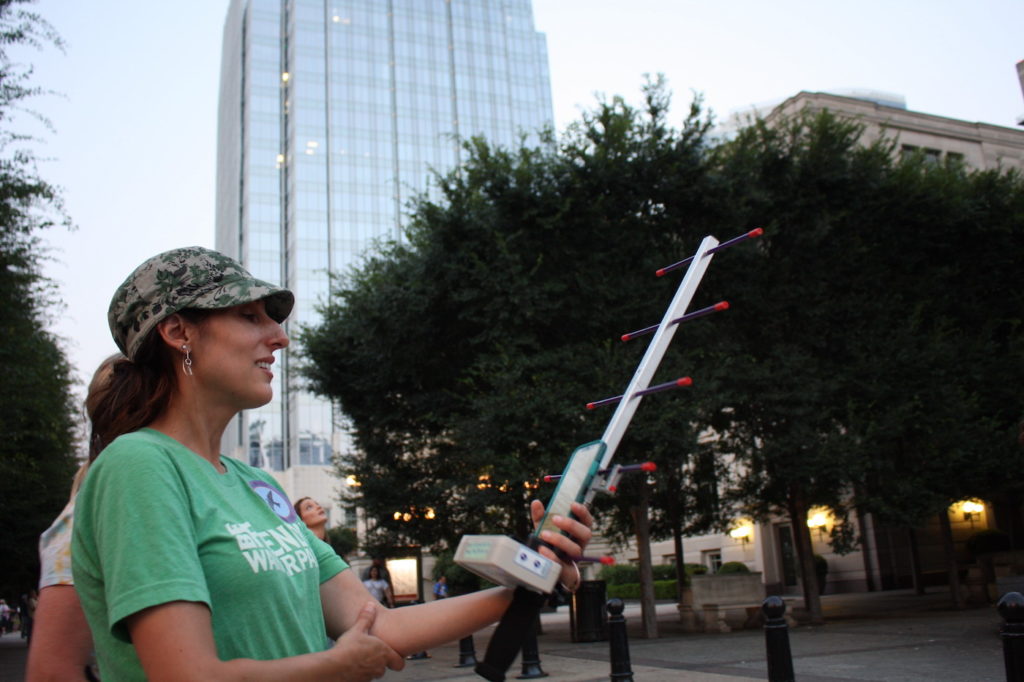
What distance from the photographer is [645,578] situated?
778 inches

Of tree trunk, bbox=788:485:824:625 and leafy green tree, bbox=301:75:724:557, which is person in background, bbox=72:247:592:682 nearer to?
leafy green tree, bbox=301:75:724:557

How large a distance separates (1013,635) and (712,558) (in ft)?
128

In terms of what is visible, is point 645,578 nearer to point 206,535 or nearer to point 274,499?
point 274,499

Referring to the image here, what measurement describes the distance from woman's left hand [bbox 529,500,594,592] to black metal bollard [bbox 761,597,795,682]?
252 inches

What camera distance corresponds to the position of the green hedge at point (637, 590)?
39.5m

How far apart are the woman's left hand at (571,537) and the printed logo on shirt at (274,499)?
33.2 inches

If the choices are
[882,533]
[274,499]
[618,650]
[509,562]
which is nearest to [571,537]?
[509,562]

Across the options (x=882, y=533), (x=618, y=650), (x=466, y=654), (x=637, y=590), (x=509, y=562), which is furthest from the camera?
(x=637, y=590)

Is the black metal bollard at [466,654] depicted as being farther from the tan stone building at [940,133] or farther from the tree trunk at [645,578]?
the tan stone building at [940,133]

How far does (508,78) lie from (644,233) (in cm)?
9982

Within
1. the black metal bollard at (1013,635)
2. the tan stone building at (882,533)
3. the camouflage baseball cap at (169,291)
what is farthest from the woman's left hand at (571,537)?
the tan stone building at (882,533)

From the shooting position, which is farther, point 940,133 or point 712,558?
point 712,558

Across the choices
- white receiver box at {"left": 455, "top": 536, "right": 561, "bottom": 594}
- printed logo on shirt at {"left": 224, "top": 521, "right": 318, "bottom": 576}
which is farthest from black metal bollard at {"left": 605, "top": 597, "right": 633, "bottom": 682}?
white receiver box at {"left": 455, "top": 536, "right": 561, "bottom": 594}

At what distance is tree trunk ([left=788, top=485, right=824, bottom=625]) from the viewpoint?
2084 cm
